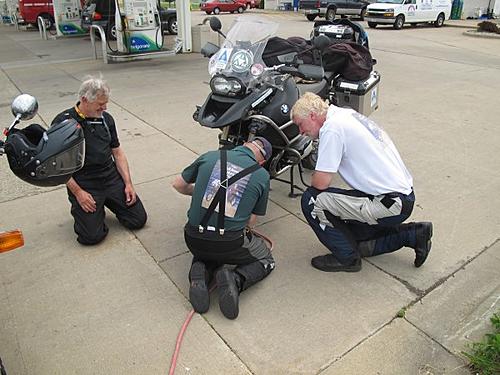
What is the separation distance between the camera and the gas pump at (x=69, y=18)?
16234 mm

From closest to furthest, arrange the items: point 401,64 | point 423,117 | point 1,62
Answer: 1. point 423,117
2. point 401,64
3. point 1,62

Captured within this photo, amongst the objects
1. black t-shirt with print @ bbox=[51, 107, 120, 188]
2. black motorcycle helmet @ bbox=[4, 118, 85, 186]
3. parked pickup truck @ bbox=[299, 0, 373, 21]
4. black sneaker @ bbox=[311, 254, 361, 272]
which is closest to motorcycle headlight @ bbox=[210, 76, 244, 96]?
black t-shirt with print @ bbox=[51, 107, 120, 188]

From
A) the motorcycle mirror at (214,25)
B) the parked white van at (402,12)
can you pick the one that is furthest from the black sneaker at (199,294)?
the parked white van at (402,12)

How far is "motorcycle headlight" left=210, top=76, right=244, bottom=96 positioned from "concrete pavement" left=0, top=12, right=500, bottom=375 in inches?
44.5

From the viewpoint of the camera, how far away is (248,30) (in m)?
3.73

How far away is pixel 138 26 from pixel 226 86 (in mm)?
8874

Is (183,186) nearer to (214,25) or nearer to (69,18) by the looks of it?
(214,25)

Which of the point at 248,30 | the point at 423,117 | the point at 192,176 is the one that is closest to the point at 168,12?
the point at 423,117

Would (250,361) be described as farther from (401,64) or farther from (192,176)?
(401,64)

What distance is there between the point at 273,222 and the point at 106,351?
1767 mm

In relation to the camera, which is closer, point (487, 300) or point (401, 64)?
point (487, 300)

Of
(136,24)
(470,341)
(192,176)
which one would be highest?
(136,24)

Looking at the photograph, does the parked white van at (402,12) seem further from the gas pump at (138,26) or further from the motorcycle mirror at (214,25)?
the motorcycle mirror at (214,25)

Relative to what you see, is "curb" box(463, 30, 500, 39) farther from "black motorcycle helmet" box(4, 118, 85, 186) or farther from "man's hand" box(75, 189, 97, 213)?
"black motorcycle helmet" box(4, 118, 85, 186)
